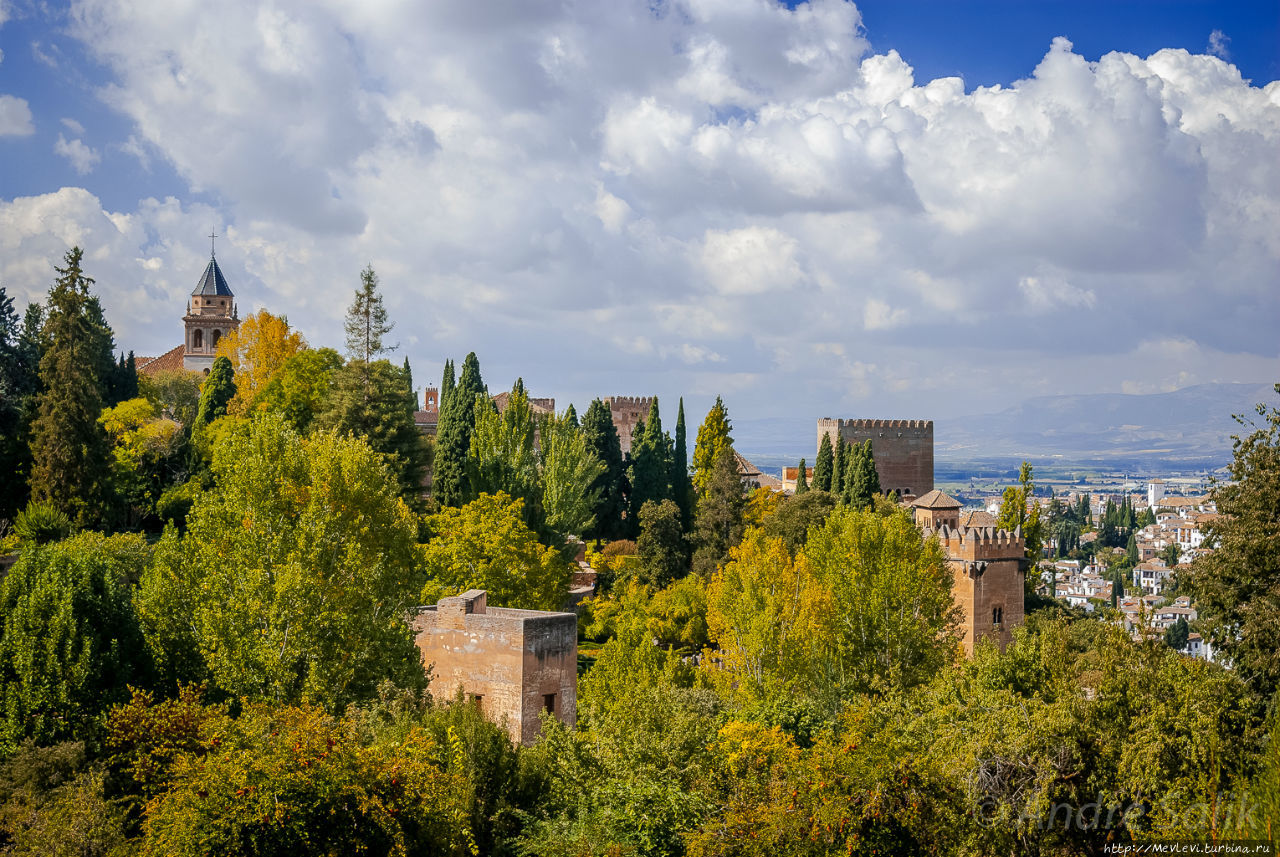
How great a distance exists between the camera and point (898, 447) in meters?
70.1

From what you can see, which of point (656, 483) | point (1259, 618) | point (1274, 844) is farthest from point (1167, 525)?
point (1274, 844)

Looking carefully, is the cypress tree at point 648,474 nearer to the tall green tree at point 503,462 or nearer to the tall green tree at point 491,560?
the tall green tree at point 503,462

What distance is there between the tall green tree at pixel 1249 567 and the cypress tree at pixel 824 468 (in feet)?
103

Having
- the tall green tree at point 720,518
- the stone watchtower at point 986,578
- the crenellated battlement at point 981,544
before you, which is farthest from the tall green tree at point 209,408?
the crenellated battlement at point 981,544

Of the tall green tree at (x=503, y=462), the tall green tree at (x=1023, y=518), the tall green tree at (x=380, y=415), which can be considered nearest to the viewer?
the tall green tree at (x=380, y=415)

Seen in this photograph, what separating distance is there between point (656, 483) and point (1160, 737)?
33414mm

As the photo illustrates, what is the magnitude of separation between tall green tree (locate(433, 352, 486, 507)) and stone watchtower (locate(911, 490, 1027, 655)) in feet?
51.3

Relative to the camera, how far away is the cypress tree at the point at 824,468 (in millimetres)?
53969

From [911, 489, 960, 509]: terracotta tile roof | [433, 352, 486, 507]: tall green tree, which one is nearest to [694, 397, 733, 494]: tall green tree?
[911, 489, 960, 509]: terracotta tile roof

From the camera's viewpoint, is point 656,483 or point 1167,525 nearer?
point 656,483

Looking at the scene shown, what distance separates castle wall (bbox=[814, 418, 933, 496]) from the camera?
69.2 meters

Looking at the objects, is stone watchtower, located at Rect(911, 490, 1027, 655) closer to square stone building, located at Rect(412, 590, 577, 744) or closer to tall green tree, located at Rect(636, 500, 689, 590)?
tall green tree, located at Rect(636, 500, 689, 590)

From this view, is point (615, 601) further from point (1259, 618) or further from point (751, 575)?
point (1259, 618)

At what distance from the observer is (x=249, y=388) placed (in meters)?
41.8
